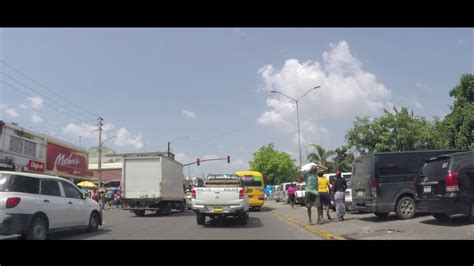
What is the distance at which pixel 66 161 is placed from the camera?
43594 millimetres

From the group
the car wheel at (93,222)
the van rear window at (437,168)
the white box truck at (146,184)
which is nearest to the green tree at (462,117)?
the white box truck at (146,184)

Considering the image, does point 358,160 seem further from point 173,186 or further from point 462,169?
point 173,186

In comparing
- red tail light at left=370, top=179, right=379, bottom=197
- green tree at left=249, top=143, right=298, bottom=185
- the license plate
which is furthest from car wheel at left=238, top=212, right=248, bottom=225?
green tree at left=249, top=143, right=298, bottom=185

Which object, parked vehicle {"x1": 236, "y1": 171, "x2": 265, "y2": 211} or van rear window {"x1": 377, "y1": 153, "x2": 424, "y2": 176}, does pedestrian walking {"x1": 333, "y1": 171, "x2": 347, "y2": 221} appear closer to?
van rear window {"x1": 377, "y1": 153, "x2": 424, "y2": 176}

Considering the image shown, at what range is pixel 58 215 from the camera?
12.3m

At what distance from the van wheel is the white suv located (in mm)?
9505

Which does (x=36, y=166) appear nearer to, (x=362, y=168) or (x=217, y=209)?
(x=217, y=209)

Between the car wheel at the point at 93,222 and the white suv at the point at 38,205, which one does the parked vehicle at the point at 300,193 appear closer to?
the car wheel at the point at 93,222

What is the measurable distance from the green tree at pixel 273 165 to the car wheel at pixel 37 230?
7127cm

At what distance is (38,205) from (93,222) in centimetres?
327

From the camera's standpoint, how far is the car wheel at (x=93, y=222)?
14.3 meters

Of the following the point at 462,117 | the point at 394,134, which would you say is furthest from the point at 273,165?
the point at 462,117
